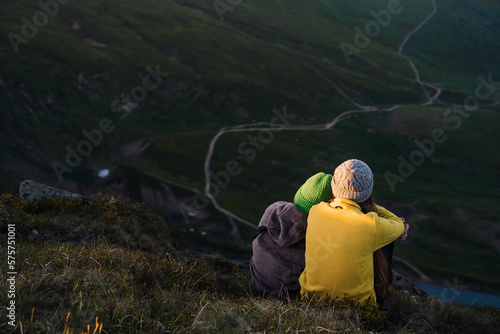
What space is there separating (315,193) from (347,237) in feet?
4.63

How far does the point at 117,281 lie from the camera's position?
6.44m

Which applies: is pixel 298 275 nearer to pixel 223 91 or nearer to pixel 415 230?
pixel 415 230

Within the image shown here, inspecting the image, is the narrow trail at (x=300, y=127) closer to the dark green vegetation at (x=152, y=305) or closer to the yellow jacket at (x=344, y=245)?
the dark green vegetation at (x=152, y=305)

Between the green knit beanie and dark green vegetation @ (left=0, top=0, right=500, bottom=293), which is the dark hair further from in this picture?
dark green vegetation @ (left=0, top=0, right=500, bottom=293)

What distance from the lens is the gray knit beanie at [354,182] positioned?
723cm

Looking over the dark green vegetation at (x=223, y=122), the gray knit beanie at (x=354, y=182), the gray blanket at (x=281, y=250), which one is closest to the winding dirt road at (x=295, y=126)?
the dark green vegetation at (x=223, y=122)

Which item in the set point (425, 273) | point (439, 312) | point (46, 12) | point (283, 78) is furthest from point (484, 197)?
point (46, 12)

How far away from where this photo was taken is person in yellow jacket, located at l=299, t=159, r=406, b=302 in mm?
6891

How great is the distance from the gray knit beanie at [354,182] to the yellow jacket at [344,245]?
0.55 ft

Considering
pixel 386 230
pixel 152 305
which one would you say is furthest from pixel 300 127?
pixel 152 305

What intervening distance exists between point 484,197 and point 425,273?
4032cm

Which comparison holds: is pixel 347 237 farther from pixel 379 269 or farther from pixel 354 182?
pixel 379 269

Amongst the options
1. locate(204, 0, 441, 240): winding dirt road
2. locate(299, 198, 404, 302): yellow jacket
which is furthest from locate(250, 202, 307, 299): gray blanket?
locate(204, 0, 441, 240): winding dirt road

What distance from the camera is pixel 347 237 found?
6.91m
